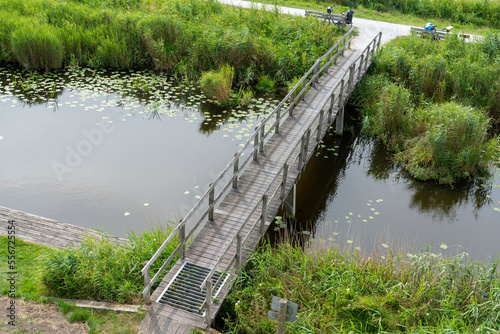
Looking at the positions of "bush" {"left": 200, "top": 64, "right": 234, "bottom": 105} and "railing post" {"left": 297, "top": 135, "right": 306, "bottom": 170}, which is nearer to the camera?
"railing post" {"left": 297, "top": 135, "right": 306, "bottom": 170}

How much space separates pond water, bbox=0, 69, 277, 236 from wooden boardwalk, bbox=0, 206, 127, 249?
764 mm

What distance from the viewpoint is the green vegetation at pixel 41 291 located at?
21.5 ft

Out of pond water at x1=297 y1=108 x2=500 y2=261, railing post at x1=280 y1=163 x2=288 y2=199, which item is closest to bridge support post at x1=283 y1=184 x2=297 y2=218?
pond water at x1=297 y1=108 x2=500 y2=261

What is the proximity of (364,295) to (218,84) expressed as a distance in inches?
376

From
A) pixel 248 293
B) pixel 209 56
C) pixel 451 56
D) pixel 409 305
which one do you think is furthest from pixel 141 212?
pixel 451 56

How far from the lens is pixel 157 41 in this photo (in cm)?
1714

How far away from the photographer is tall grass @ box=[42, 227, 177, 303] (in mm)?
7160

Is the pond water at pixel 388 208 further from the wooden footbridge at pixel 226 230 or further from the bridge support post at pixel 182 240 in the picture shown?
the bridge support post at pixel 182 240

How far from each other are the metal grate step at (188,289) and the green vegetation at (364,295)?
0.39 m

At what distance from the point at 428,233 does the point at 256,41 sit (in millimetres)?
9674

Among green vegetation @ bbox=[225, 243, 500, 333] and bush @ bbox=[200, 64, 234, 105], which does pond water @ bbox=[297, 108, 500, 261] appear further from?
bush @ bbox=[200, 64, 234, 105]

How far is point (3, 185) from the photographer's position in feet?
35.1

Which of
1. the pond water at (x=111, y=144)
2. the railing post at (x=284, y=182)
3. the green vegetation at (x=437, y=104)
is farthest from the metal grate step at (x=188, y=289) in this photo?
the green vegetation at (x=437, y=104)

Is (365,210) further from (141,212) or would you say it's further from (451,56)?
(451,56)
